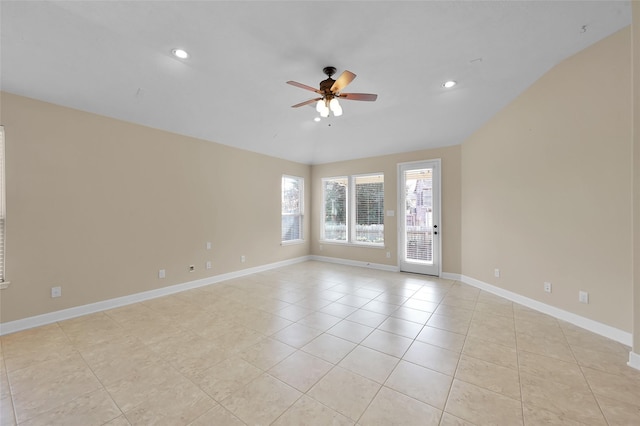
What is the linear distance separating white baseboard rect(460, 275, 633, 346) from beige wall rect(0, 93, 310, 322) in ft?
15.7

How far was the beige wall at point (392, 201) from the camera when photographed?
5000 millimetres

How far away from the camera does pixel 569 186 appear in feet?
9.80

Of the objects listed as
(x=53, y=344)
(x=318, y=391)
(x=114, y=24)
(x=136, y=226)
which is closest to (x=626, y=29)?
(x=318, y=391)

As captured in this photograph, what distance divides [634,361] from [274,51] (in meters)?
4.42

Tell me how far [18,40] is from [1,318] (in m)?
2.90

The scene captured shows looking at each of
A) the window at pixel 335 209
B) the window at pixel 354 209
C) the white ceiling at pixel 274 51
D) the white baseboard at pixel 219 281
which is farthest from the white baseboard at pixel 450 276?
the white ceiling at pixel 274 51

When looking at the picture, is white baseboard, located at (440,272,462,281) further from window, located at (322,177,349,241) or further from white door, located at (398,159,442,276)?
window, located at (322,177,349,241)

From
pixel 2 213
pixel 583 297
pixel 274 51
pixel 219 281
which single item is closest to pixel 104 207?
pixel 2 213

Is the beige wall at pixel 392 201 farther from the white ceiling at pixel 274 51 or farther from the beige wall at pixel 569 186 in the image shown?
the white ceiling at pixel 274 51

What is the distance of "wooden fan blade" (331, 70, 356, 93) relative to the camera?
2.37 meters

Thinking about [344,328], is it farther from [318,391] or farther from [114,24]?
[114,24]

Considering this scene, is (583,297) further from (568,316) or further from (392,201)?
(392,201)

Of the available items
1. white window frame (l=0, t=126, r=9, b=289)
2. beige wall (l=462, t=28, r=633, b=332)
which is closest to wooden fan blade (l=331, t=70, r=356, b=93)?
beige wall (l=462, t=28, r=633, b=332)

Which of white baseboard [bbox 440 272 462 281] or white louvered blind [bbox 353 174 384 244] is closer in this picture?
white baseboard [bbox 440 272 462 281]
